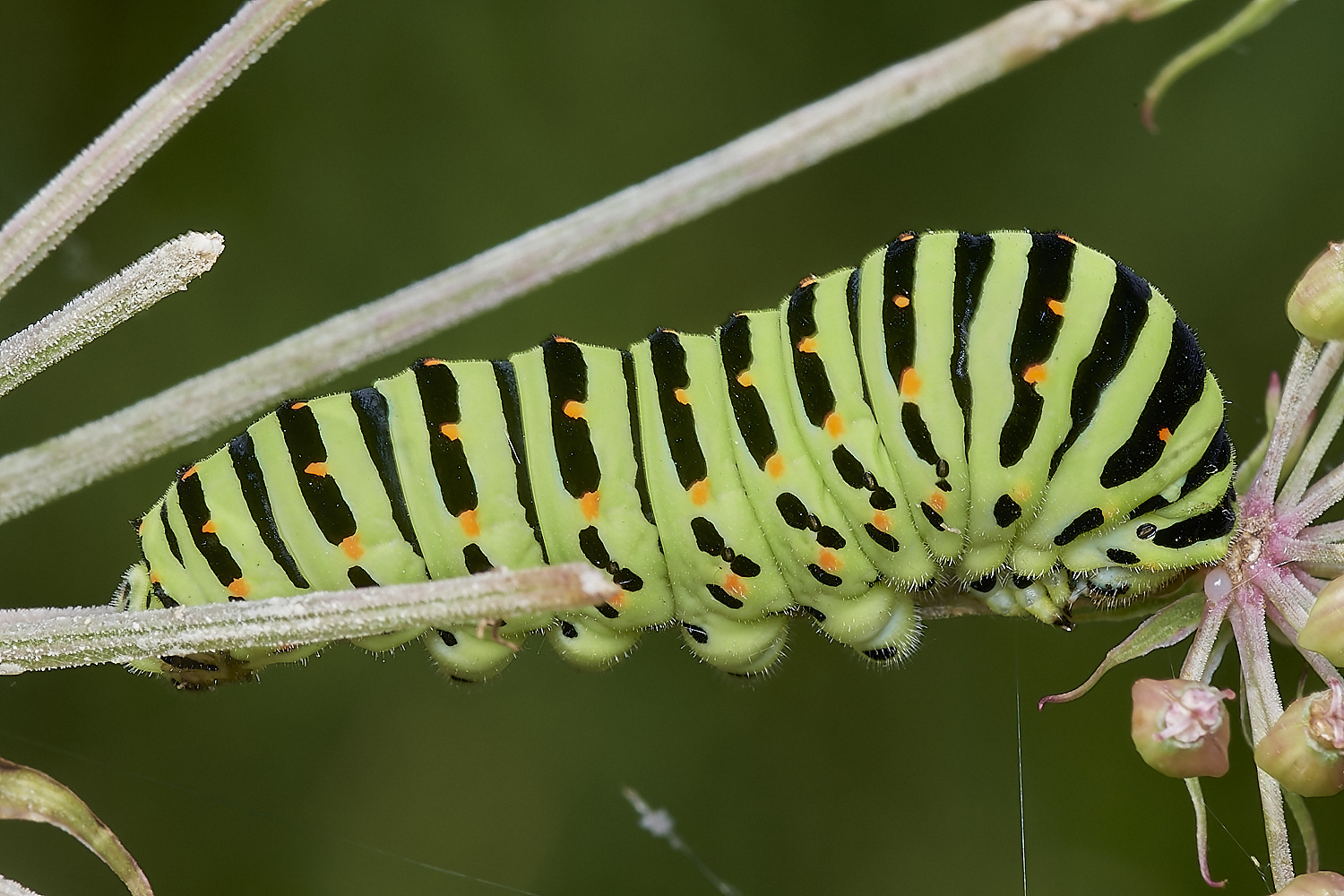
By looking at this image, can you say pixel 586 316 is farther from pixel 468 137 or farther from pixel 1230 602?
pixel 1230 602

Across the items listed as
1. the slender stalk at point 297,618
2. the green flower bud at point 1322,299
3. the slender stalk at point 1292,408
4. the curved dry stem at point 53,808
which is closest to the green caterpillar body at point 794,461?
the slender stalk at point 1292,408

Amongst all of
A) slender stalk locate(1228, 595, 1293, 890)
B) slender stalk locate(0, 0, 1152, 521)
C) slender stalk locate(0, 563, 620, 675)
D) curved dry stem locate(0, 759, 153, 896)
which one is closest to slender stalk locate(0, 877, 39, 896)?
curved dry stem locate(0, 759, 153, 896)

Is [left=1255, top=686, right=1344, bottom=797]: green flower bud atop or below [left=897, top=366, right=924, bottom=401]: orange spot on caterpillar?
below

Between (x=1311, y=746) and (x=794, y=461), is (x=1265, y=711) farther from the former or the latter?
(x=794, y=461)

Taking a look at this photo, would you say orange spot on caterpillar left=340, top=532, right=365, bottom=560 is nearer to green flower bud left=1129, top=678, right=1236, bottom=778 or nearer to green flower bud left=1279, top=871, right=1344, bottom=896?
green flower bud left=1129, top=678, right=1236, bottom=778

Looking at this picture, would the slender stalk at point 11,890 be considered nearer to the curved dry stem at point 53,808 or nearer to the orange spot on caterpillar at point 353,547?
the curved dry stem at point 53,808

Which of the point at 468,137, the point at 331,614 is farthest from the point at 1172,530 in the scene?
the point at 468,137
